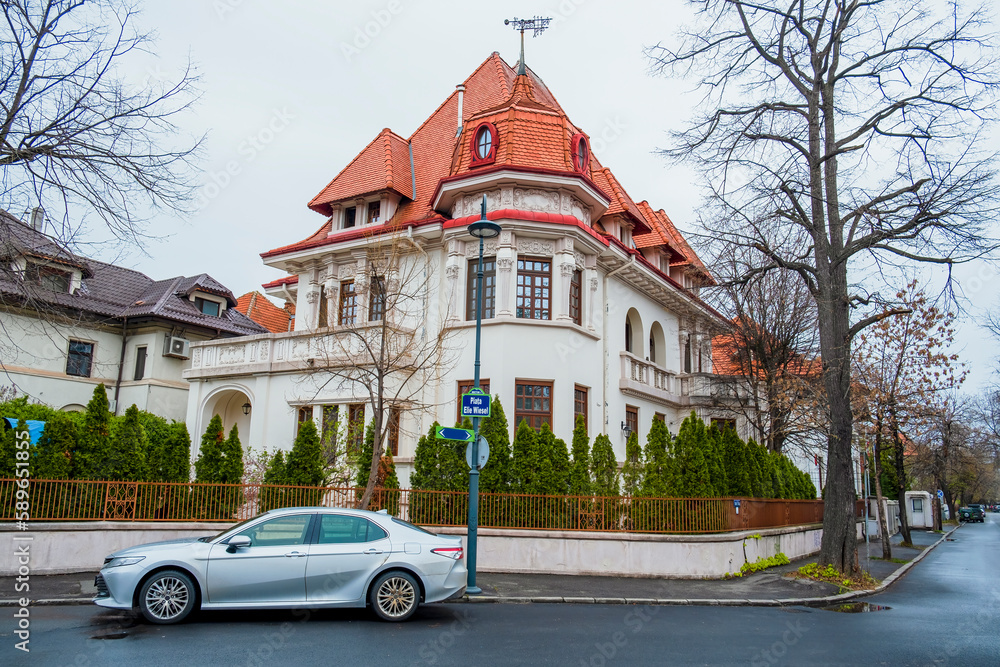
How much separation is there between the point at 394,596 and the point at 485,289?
1285 centimetres

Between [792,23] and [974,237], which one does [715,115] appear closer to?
[792,23]

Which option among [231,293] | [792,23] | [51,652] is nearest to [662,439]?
[792,23]

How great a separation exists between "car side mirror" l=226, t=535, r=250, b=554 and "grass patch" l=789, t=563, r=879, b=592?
39.3 feet

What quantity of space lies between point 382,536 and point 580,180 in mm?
13834

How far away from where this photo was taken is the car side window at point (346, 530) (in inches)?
392

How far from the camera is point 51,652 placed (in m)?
7.67

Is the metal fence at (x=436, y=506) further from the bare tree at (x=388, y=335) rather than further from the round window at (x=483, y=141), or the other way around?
the round window at (x=483, y=141)

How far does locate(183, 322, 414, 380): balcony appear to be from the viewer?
20.9 m

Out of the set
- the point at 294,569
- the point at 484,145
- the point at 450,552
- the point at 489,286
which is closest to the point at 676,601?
the point at 450,552

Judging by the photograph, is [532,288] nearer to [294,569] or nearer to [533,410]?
[533,410]

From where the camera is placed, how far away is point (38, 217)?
10906mm

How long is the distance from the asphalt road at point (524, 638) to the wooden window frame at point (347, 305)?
1352 cm

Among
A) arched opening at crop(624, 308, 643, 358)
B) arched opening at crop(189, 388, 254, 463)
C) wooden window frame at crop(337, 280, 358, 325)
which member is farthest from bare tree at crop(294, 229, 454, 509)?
arched opening at crop(624, 308, 643, 358)

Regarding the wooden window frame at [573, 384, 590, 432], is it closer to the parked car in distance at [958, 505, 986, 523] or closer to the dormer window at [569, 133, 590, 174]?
the dormer window at [569, 133, 590, 174]
